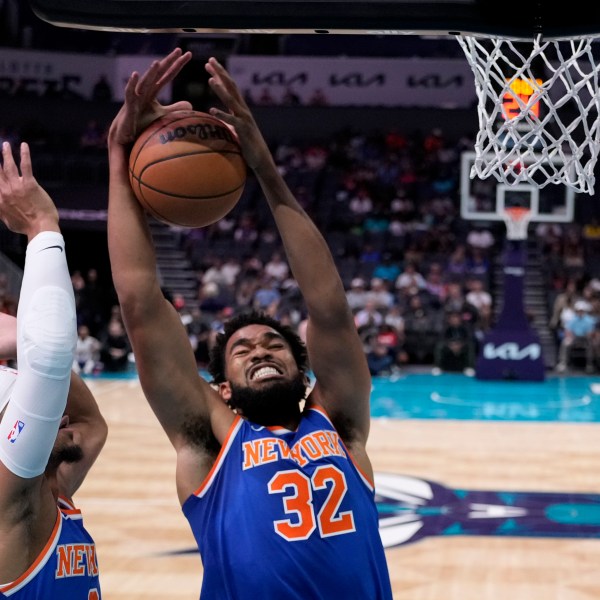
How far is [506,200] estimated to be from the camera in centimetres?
1338

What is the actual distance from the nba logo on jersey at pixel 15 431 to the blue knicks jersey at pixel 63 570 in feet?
1.15

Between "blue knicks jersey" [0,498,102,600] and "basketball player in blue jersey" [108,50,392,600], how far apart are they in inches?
10.3

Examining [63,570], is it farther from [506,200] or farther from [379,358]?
[379,358]

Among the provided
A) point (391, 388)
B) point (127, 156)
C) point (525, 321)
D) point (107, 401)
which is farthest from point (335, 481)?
point (525, 321)

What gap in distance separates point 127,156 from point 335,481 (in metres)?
0.96

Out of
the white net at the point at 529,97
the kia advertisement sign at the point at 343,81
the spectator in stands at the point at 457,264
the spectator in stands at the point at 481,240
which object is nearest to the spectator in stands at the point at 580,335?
the spectator in stands at the point at 457,264

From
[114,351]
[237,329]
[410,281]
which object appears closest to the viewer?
[237,329]

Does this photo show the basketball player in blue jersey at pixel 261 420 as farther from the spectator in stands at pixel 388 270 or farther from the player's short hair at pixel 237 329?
the spectator in stands at pixel 388 270

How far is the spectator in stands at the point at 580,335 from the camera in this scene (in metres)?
14.9

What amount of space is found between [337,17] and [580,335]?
1302 cm

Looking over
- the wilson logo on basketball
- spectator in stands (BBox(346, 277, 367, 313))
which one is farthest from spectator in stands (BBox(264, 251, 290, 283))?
the wilson logo on basketball

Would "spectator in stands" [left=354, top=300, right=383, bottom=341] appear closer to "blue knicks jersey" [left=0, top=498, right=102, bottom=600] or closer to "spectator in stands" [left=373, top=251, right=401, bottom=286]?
"spectator in stands" [left=373, top=251, right=401, bottom=286]

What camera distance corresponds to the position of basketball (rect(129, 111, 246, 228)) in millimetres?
2348

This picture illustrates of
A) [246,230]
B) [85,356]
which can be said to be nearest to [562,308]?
[246,230]
